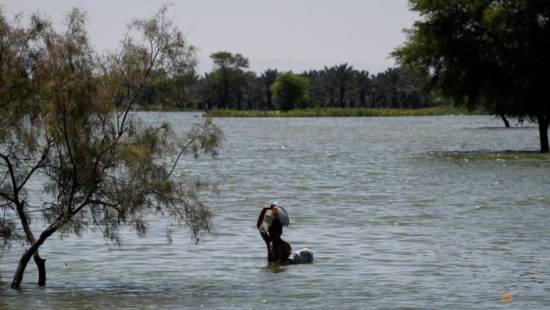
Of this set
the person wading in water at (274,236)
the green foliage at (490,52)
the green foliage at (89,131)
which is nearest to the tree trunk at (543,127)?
the green foliage at (490,52)

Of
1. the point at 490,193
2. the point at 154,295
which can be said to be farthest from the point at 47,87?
the point at 490,193

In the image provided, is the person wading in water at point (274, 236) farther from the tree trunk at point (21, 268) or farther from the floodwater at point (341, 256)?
the tree trunk at point (21, 268)

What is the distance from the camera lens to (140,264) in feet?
78.4

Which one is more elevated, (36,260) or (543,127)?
(543,127)

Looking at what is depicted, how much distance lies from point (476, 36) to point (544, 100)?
4772 millimetres

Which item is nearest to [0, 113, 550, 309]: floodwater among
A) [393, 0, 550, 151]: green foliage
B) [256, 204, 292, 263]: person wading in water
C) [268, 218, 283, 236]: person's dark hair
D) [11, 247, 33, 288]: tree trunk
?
[11, 247, 33, 288]: tree trunk

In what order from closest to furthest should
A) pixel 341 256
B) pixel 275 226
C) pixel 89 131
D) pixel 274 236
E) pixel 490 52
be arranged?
pixel 89 131 → pixel 275 226 → pixel 274 236 → pixel 341 256 → pixel 490 52

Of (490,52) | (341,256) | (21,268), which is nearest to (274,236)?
(341,256)

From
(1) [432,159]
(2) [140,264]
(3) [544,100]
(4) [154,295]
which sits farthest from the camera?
(1) [432,159]

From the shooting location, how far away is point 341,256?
2511 centimetres

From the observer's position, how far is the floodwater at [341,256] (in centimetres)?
1952

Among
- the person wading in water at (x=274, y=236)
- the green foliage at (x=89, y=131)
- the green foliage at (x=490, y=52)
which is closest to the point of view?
the green foliage at (x=89, y=131)

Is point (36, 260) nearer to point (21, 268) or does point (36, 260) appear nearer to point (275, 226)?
point (21, 268)

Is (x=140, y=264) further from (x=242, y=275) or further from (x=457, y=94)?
(x=457, y=94)
